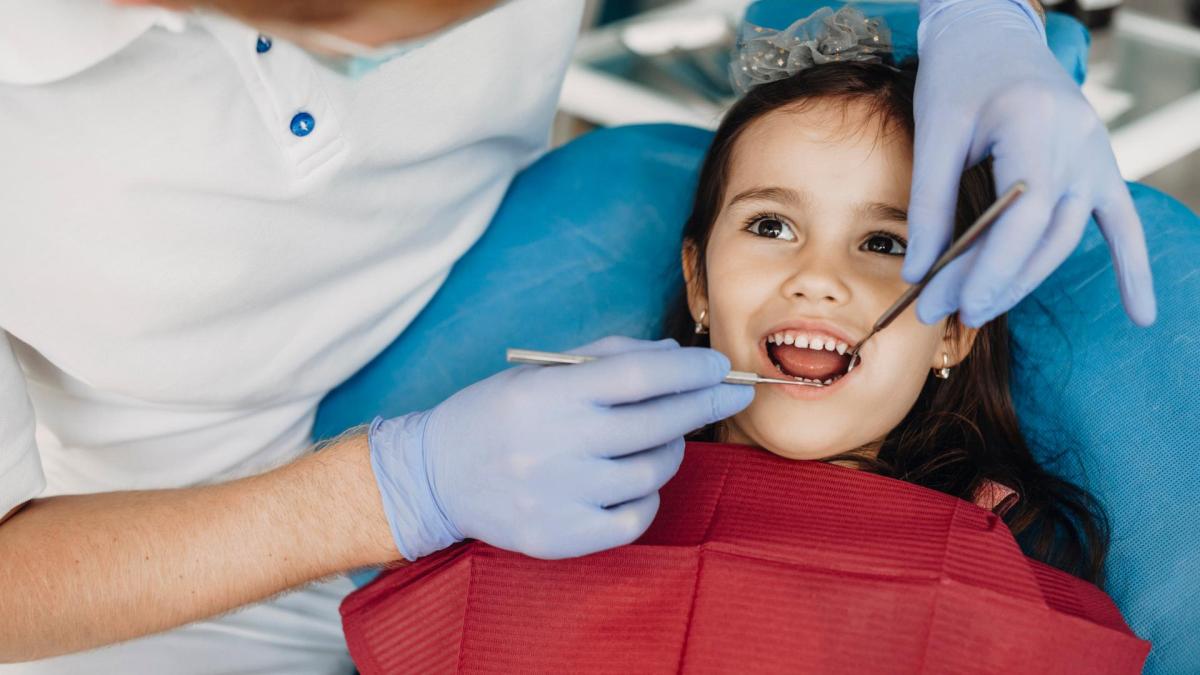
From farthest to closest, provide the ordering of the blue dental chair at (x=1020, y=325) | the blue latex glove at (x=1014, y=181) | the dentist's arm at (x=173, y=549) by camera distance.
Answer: the blue dental chair at (x=1020, y=325) < the dentist's arm at (x=173, y=549) < the blue latex glove at (x=1014, y=181)

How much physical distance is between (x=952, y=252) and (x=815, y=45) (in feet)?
1.65

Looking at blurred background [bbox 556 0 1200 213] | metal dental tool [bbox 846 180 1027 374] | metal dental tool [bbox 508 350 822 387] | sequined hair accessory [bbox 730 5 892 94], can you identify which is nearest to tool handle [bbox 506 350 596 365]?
metal dental tool [bbox 508 350 822 387]

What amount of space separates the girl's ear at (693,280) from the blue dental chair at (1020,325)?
10 centimetres

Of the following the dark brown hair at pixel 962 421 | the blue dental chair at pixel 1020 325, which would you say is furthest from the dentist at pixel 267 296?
the blue dental chair at pixel 1020 325

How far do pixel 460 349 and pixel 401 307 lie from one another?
0.10 m

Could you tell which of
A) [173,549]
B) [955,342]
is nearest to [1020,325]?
[955,342]

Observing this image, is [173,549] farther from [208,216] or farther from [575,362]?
A: [575,362]

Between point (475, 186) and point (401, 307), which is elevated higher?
point (475, 186)

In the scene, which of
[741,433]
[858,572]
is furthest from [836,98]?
[858,572]

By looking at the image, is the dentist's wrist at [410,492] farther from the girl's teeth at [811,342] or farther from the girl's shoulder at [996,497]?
the girl's shoulder at [996,497]

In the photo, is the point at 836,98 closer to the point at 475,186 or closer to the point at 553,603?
the point at 475,186

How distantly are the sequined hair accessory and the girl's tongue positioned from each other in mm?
378

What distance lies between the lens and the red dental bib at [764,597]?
102cm

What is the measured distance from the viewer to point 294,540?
46.1 inches
